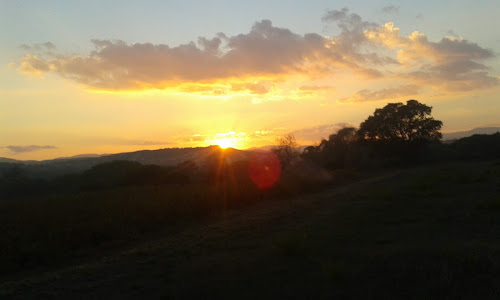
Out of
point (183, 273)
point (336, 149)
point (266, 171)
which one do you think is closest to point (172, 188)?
point (266, 171)

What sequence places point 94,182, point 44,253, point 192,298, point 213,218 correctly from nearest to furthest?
point 192,298 → point 44,253 → point 213,218 → point 94,182

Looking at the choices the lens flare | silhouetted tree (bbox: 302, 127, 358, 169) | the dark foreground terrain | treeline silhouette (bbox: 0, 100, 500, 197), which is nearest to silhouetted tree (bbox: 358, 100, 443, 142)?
treeline silhouette (bbox: 0, 100, 500, 197)

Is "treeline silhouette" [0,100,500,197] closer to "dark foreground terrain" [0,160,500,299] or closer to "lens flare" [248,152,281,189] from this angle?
"lens flare" [248,152,281,189]

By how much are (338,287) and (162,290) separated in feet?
11.4

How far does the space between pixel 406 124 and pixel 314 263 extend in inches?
1699

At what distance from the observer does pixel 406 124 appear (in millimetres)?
46500

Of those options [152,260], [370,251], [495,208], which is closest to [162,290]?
[152,260]

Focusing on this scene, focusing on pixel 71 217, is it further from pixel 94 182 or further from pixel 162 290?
pixel 94 182

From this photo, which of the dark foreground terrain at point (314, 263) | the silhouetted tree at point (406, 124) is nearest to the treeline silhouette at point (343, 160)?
the silhouetted tree at point (406, 124)

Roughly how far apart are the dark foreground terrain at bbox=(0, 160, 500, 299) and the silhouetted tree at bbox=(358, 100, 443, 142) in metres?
34.6

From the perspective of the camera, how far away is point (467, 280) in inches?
251

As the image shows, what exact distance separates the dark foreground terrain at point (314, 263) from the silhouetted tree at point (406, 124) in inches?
1362

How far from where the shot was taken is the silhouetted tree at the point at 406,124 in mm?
45844

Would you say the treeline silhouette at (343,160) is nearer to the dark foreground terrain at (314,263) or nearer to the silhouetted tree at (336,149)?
the silhouetted tree at (336,149)
